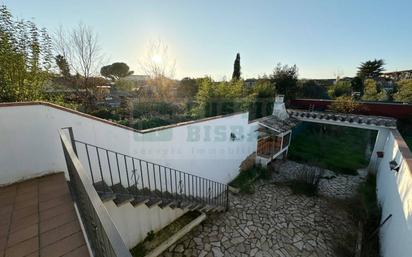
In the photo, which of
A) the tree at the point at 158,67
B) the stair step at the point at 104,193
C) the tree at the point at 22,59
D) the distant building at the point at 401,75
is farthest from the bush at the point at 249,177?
the distant building at the point at 401,75

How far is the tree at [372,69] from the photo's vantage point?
27.2m

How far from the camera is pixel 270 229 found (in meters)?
5.76

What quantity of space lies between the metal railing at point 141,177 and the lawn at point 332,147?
670 centimetres

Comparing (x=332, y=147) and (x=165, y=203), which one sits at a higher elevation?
(x=165, y=203)

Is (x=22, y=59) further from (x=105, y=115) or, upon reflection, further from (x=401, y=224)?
(x=401, y=224)

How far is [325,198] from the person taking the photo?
738 cm

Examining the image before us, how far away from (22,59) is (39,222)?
405cm

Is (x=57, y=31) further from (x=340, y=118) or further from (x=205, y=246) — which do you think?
(x=340, y=118)

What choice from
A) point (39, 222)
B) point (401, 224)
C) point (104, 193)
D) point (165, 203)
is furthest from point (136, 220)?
point (401, 224)

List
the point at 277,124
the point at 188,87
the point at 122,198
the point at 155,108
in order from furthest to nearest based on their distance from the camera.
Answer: the point at 188,87 < the point at 277,124 < the point at 155,108 < the point at 122,198

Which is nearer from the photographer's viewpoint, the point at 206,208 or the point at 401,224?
the point at 401,224

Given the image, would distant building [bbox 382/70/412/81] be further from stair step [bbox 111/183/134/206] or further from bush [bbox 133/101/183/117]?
stair step [bbox 111/183/134/206]

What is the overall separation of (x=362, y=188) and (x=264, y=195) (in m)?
4.41

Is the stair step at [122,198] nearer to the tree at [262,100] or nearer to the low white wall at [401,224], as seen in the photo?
the low white wall at [401,224]
